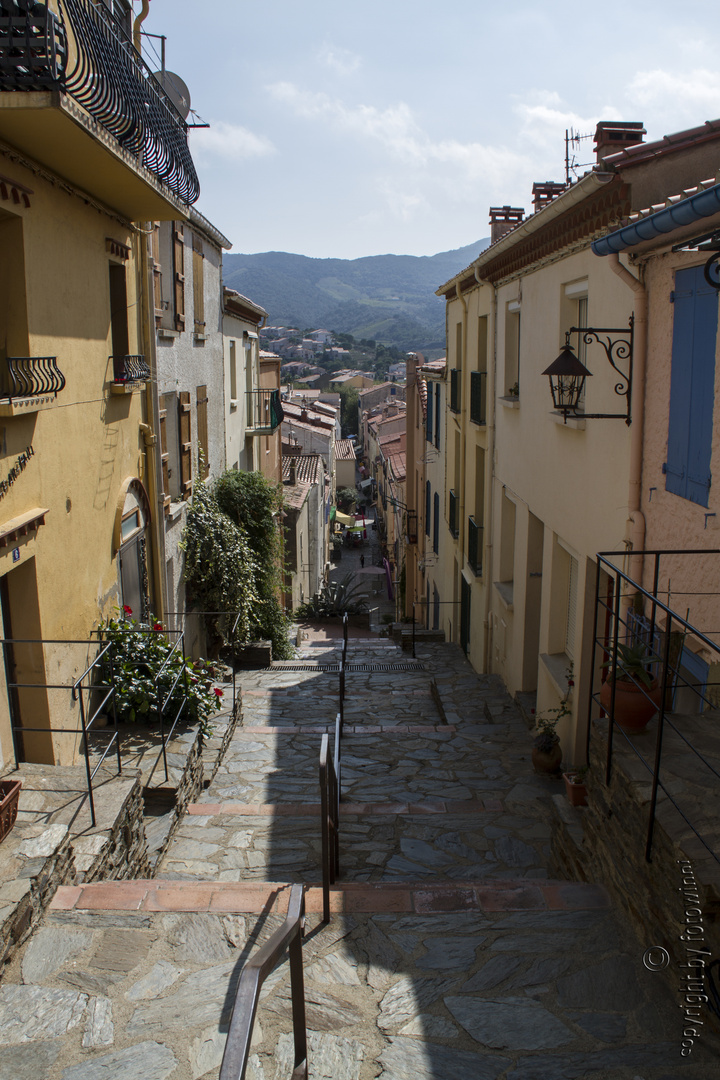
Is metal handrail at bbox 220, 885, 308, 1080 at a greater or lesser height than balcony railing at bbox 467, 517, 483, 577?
greater

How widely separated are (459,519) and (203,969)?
1157 cm

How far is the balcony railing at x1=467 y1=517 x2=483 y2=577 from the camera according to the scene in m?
13.0

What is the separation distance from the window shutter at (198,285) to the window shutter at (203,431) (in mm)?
1080

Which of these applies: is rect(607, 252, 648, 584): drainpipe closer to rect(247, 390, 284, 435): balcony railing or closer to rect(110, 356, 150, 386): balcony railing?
rect(110, 356, 150, 386): balcony railing

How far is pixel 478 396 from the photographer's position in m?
13.0

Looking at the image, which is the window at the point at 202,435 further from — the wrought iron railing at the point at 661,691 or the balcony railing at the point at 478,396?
the wrought iron railing at the point at 661,691

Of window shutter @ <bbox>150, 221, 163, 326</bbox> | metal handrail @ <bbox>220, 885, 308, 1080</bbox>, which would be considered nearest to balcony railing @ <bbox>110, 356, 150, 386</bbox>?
window shutter @ <bbox>150, 221, 163, 326</bbox>

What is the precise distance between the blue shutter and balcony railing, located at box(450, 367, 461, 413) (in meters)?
9.76

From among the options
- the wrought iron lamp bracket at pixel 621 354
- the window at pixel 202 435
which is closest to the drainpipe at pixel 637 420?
the wrought iron lamp bracket at pixel 621 354

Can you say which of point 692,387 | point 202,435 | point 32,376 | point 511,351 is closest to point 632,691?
point 692,387

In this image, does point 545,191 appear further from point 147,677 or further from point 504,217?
point 147,677

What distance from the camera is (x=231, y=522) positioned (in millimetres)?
13703

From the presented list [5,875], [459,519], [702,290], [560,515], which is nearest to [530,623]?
[560,515]

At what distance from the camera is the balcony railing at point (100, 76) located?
531 cm
